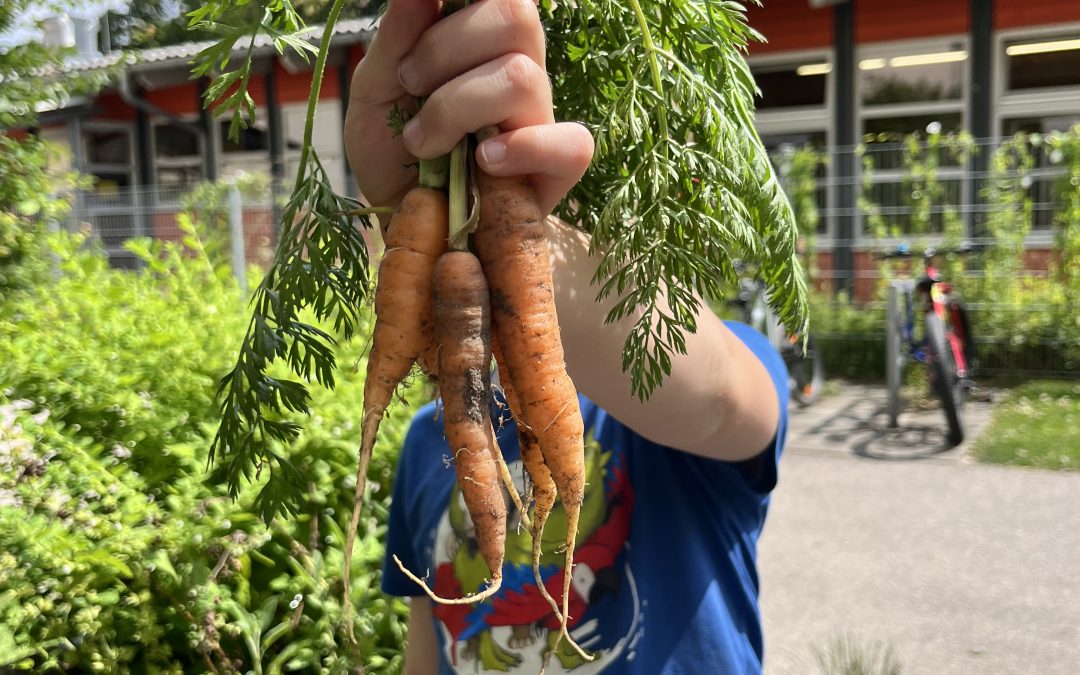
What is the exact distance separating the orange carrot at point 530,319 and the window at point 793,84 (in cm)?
1098

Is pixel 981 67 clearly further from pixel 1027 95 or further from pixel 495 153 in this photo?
pixel 495 153

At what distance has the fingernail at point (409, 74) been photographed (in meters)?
0.97

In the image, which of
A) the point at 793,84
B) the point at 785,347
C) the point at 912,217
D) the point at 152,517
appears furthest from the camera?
the point at 793,84

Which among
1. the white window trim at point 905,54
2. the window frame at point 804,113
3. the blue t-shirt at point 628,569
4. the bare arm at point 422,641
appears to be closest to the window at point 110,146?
the window frame at point 804,113

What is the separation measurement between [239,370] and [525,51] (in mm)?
525

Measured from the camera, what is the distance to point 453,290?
989 millimetres

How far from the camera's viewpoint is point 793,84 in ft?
37.7

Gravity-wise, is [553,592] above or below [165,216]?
below

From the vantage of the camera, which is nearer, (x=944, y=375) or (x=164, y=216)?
(x=944, y=375)

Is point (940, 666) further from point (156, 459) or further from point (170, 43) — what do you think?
point (170, 43)

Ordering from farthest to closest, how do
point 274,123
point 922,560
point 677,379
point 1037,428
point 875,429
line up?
point 274,123, point 875,429, point 1037,428, point 922,560, point 677,379

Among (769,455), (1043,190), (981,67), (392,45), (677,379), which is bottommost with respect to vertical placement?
(769,455)

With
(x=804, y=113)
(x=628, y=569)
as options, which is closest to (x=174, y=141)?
(x=804, y=113)

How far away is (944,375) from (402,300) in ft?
19.9
